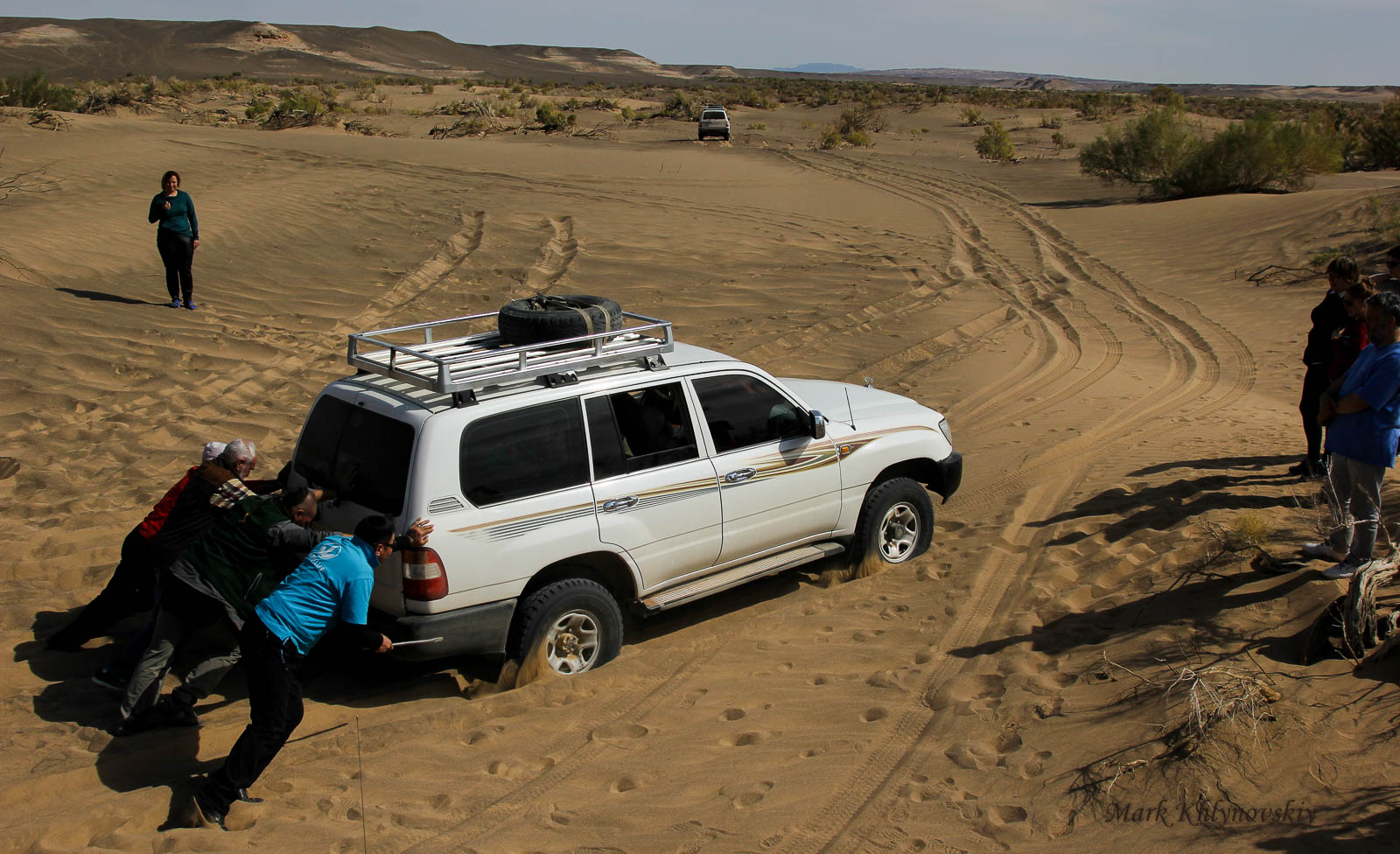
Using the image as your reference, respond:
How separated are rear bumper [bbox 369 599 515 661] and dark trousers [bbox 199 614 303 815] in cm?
56

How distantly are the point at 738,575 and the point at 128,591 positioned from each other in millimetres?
3492

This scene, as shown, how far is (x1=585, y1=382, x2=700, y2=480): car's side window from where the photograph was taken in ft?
19.6

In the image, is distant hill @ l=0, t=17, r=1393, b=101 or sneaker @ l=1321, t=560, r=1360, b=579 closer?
sneaker @ l=1321, t=560, r=1360, b=579

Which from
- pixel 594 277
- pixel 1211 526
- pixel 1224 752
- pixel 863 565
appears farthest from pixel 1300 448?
pixel 594 277

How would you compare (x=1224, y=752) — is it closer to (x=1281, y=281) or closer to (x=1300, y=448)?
(x=1300, y=448)

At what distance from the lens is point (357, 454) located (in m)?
5.67

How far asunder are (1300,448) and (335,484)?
7.97m

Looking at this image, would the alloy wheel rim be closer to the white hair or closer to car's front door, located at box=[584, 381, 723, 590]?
car's front door, located at box=[584, 381, 723, 590]

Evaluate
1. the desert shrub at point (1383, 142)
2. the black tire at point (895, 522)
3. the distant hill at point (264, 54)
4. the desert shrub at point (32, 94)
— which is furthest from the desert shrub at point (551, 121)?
the distant hill at point (264, 54)

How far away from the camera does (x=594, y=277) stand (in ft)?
55.4

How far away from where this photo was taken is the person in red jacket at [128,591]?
5738 mm

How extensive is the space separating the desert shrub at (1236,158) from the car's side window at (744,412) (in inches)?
895

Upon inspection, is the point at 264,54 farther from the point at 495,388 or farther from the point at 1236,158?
the point at 495,388

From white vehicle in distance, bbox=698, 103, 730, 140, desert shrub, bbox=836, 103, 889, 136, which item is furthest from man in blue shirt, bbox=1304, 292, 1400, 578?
desert shrub, bbox=836, 103, 889, 136
